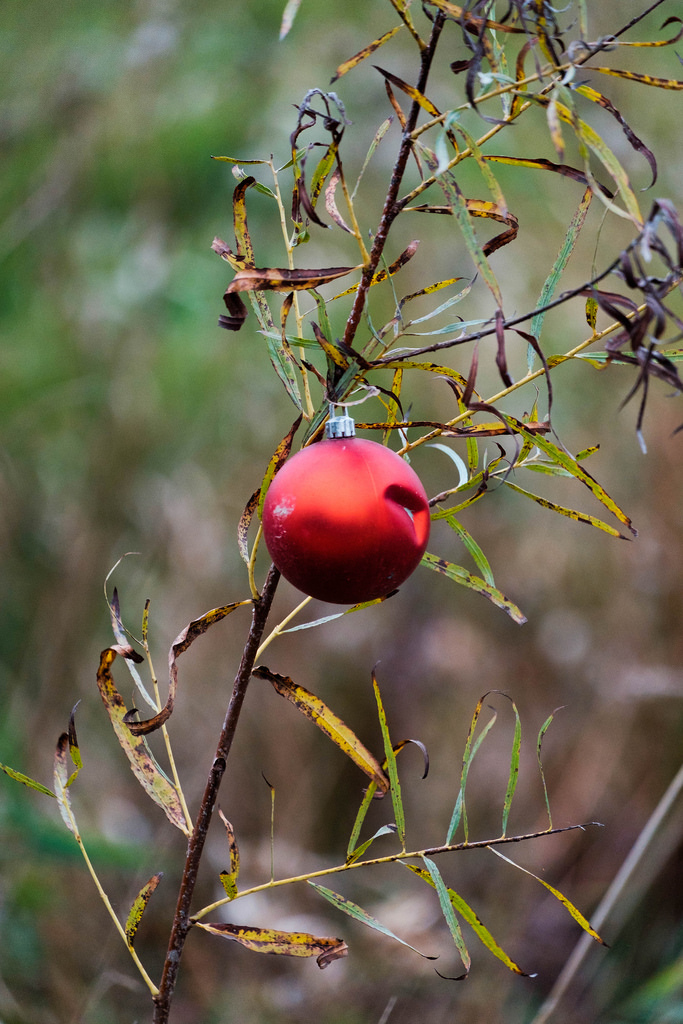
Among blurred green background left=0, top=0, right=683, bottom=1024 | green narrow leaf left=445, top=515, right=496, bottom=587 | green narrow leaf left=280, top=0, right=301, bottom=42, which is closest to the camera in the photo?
green narrow leaf left=280, top=0, right=301, bottom=42

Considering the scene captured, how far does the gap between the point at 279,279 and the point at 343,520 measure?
0.27 feet

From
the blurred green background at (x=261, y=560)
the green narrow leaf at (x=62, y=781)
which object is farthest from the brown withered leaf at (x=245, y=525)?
the blurred green background at (x=261, y=560)

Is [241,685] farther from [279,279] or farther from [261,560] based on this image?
[261,560]

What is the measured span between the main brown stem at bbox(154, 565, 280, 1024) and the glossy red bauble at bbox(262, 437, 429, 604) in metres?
0.04

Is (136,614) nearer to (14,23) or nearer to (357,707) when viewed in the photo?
(357,707)

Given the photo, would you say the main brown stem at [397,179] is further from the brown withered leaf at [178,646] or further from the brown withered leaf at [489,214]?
the brown withered leaf at [178,646]

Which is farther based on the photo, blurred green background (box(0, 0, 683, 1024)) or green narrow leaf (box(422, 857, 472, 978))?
blurred green background (box(0, 0, 683, 1024))

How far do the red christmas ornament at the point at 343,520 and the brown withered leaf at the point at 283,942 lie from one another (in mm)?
144

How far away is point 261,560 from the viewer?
142 cm

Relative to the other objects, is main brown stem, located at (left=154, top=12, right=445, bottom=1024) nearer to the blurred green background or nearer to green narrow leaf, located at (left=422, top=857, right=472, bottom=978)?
green narrow leaf, located at (left=422, top=857, right=472, bottom=978)

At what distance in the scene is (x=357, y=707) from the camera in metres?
1.40

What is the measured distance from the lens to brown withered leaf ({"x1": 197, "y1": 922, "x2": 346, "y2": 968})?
0.33 metres

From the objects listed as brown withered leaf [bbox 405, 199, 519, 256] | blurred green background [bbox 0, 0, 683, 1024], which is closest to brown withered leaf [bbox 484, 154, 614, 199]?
brown withered leaf [bbox 405, 199, 519, 256]

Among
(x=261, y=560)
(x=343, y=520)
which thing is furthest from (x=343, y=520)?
(x=261, y=560)
